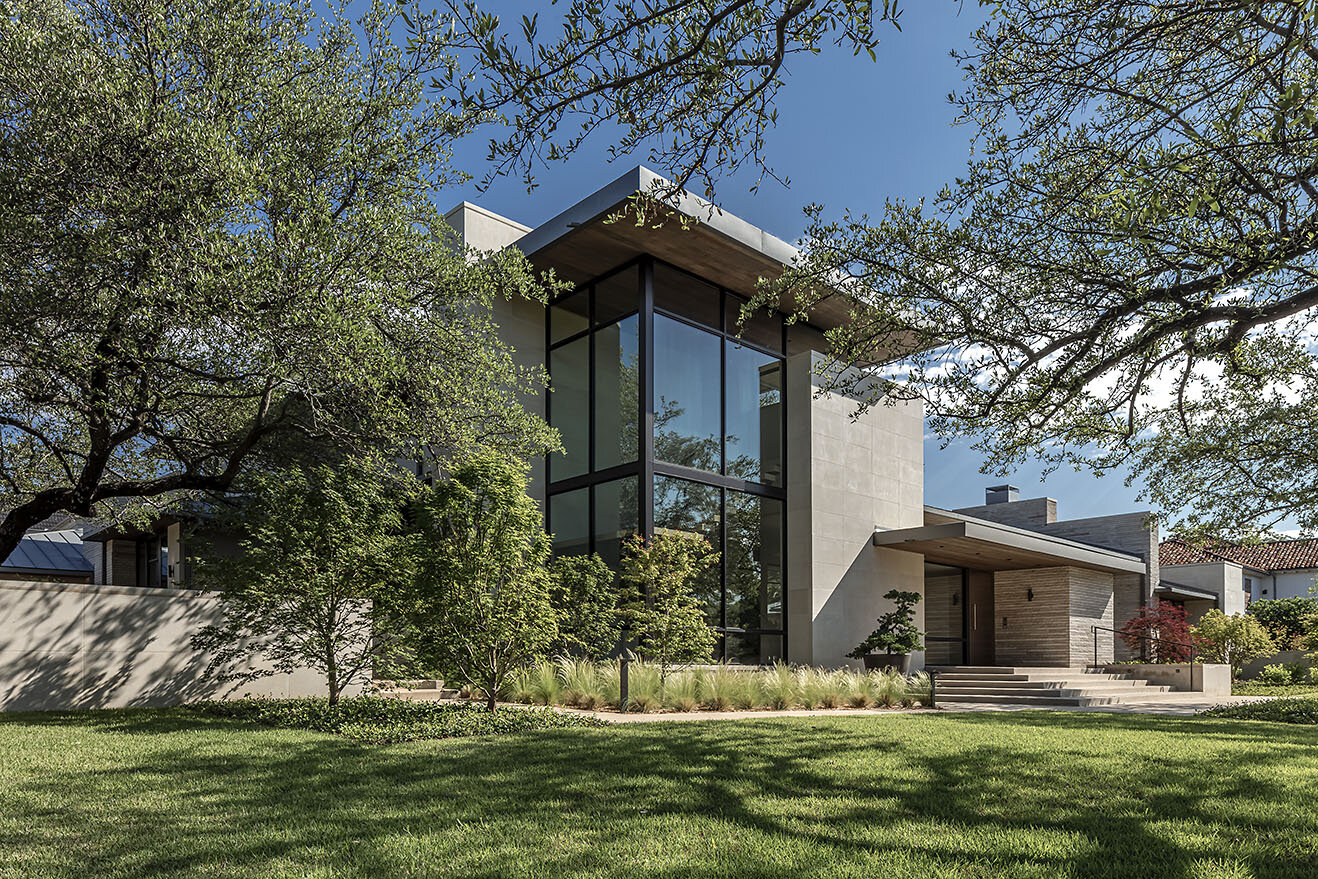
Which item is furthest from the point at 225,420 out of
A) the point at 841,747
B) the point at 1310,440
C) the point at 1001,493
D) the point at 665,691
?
the point at 1001,493

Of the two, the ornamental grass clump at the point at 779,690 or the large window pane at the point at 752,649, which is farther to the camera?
the large window pane at the point at 752,649

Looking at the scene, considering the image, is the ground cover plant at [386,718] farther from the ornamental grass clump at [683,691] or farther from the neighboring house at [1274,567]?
the neighboring house at [1274,567]

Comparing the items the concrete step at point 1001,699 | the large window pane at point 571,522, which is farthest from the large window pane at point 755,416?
the concrete step at point 1001,699

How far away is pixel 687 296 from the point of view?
57.7 ft

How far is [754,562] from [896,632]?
3.60 m

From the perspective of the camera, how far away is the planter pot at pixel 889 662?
1781 cm

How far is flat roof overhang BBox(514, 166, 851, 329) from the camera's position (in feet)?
49.8

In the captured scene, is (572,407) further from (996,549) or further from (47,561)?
(47,561)

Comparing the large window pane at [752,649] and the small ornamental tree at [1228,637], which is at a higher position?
the large window pane at [752,649]

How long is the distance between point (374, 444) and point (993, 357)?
7.69 metres

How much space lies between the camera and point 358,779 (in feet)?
19.7

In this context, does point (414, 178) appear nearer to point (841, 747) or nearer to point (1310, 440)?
point (841, 747)

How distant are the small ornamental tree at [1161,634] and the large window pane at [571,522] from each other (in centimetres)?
1575

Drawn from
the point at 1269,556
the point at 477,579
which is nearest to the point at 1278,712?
the point at 477,579
